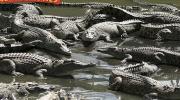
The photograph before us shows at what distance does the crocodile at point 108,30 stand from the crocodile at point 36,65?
2731 millimetres

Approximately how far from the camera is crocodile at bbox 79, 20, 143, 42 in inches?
502

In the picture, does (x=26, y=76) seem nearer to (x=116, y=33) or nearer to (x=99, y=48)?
(x=99, y=48)

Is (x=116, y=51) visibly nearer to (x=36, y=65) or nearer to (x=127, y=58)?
(x=127, y=58)

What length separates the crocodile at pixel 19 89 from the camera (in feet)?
26.3

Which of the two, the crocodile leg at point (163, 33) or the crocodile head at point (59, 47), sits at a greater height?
the crocodile head at point (59, 47)

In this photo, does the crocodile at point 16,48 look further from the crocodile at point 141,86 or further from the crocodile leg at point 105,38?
the crocodile at point 141,86

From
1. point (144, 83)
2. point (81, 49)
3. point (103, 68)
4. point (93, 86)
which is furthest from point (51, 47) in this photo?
point (144, 83)

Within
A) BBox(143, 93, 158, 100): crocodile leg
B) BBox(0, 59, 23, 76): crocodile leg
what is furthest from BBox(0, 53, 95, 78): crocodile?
BBox(143, 93, 158, 100): crocodile leg

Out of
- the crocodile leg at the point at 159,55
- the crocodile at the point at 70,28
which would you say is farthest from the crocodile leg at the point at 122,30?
the crocodile leg at the point at 159,55

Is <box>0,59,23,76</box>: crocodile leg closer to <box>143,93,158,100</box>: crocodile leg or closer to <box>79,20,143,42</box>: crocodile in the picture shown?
<box>143,93,158,100</box>: crocodile leg

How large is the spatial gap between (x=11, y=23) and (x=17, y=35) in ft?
4.00

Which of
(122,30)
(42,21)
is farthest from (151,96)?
(42,21)

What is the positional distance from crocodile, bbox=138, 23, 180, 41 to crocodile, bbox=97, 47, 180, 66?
228cm

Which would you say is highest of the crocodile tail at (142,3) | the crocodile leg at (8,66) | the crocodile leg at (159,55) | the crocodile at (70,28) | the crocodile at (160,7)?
the crocodile leg at (8,66)
